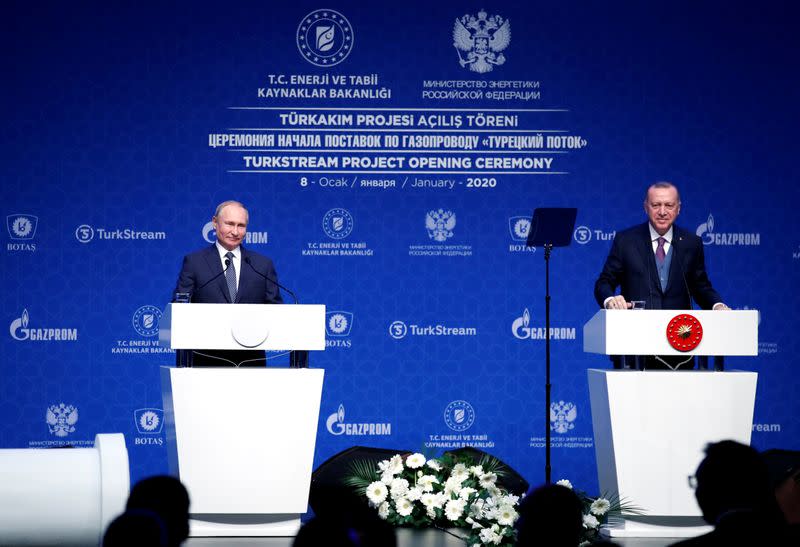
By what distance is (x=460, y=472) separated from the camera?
5.04 meters

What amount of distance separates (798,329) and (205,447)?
4851 mm

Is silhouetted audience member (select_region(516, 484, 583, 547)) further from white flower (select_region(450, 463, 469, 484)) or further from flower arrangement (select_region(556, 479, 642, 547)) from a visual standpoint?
white flower (select_region(450, 463, 469, 484))

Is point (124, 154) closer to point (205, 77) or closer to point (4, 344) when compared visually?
point (205, 77)

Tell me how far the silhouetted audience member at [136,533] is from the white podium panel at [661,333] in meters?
3.49

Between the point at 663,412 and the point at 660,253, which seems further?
the point at 660,253

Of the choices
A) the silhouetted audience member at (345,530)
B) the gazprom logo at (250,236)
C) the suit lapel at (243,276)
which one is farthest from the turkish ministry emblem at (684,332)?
the gazprom logo at (250,236)

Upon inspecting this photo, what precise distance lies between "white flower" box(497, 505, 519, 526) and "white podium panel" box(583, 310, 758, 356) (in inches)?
38.1

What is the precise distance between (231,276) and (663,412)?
7.87 feet

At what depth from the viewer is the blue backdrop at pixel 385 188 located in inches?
294

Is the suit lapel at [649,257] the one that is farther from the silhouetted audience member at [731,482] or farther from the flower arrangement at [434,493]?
Answer: the silhouetted audience member at [731,482]

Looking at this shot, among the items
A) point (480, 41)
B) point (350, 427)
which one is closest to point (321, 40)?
point (480, 41)

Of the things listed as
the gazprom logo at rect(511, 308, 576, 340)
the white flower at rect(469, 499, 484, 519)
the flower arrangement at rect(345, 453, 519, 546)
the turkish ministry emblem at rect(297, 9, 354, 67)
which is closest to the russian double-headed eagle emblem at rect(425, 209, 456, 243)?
the gazprom logo at rect(511, 308, 576, 340)

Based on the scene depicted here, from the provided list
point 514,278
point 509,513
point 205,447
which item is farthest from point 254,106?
point 509,513

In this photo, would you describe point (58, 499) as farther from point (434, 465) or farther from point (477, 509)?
point (434, 465)
